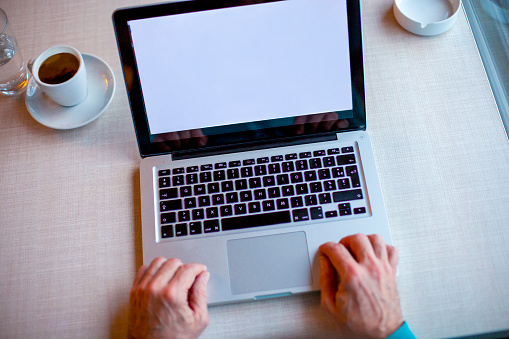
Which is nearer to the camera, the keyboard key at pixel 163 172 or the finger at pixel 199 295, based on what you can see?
the finger at pixel 199 295

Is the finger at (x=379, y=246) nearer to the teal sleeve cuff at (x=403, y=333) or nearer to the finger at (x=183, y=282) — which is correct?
the teal sleeve cuff at (x=403, y=333)

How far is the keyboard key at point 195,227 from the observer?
0.72 meters

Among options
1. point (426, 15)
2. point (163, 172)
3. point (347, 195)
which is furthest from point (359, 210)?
point (426, 15)

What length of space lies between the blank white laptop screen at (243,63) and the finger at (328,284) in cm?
25

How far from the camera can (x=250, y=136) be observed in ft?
2.50

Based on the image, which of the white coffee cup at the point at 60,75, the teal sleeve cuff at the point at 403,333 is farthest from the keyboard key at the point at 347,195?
the white coffee cup at the point at 60,75

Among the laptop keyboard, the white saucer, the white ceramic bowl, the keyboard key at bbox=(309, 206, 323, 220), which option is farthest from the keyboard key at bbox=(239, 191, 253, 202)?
the white ceramic bowl

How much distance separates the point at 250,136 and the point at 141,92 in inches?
7.6

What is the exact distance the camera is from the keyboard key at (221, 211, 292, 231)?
0.72 m

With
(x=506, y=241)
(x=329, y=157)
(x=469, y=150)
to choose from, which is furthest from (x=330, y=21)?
(x=506, y=241)

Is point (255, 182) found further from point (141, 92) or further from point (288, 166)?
point (141, 92)

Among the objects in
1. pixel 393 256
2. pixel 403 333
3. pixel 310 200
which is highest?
pixel 310 200

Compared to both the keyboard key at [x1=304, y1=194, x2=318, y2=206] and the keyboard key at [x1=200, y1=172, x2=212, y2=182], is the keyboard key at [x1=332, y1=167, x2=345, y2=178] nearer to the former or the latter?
the keyboard key at [x1=304, y1=194, x2=318, y2=206]

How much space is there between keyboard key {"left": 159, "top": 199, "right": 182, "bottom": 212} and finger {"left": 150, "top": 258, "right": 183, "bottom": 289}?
9 centimetres
